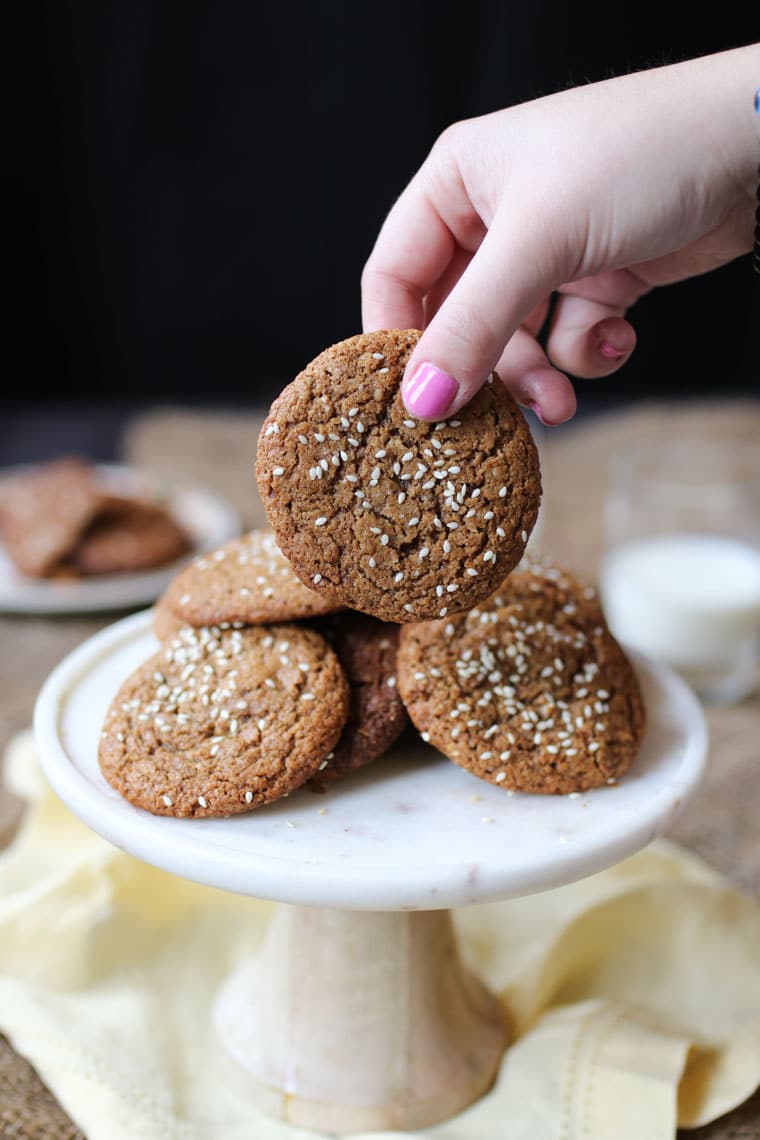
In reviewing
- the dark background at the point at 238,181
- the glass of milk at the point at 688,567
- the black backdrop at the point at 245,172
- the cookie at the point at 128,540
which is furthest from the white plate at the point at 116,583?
the black backdrop at the point at 245,172

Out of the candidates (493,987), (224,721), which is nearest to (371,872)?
→ (224,721)

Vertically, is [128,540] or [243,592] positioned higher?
[243,592]

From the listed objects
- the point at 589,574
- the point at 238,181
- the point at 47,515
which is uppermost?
the point at 238,181

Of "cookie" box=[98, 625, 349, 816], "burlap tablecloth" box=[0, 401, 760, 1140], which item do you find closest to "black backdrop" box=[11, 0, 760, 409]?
"burlap tablecloth" box=[0, 401, 760, 1140]

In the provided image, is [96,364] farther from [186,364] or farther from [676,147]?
[676,147]

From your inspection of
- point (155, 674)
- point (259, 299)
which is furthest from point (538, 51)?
point (155, 674)

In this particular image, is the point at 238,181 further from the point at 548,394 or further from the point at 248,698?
the point at 248,698
